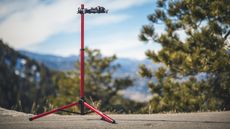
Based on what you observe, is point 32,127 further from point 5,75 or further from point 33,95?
point 33,95

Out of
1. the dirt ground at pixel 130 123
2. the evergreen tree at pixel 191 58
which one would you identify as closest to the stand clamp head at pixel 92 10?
the dirt ground at pixel 130 123

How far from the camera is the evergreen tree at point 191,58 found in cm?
931

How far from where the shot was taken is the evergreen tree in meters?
9.31

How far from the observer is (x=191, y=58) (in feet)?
30.5

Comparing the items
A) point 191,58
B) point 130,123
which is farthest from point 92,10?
point 191,58

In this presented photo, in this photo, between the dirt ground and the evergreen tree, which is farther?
the evergreen tree

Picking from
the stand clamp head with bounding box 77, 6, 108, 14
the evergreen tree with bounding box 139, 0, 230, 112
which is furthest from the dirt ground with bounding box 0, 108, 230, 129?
the evergreen tree with bounding box 139, 0, 230, 112

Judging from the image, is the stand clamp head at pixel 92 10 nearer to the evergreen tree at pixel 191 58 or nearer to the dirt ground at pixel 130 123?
the dirt ground at pixel 130 123

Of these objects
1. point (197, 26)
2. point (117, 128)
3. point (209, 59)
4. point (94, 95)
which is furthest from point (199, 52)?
point (94, 95)

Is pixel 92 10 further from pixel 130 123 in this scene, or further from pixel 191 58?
pixel 191 58

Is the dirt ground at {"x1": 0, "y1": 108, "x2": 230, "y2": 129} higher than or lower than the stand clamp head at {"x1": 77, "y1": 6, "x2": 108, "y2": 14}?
lower

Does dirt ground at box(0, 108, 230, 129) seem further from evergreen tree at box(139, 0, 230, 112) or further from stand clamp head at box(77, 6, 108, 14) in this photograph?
evergreen tree at box(139, 0, 230, 112)

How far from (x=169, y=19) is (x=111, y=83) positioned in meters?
20.3

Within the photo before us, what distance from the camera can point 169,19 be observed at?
11.1 meters
